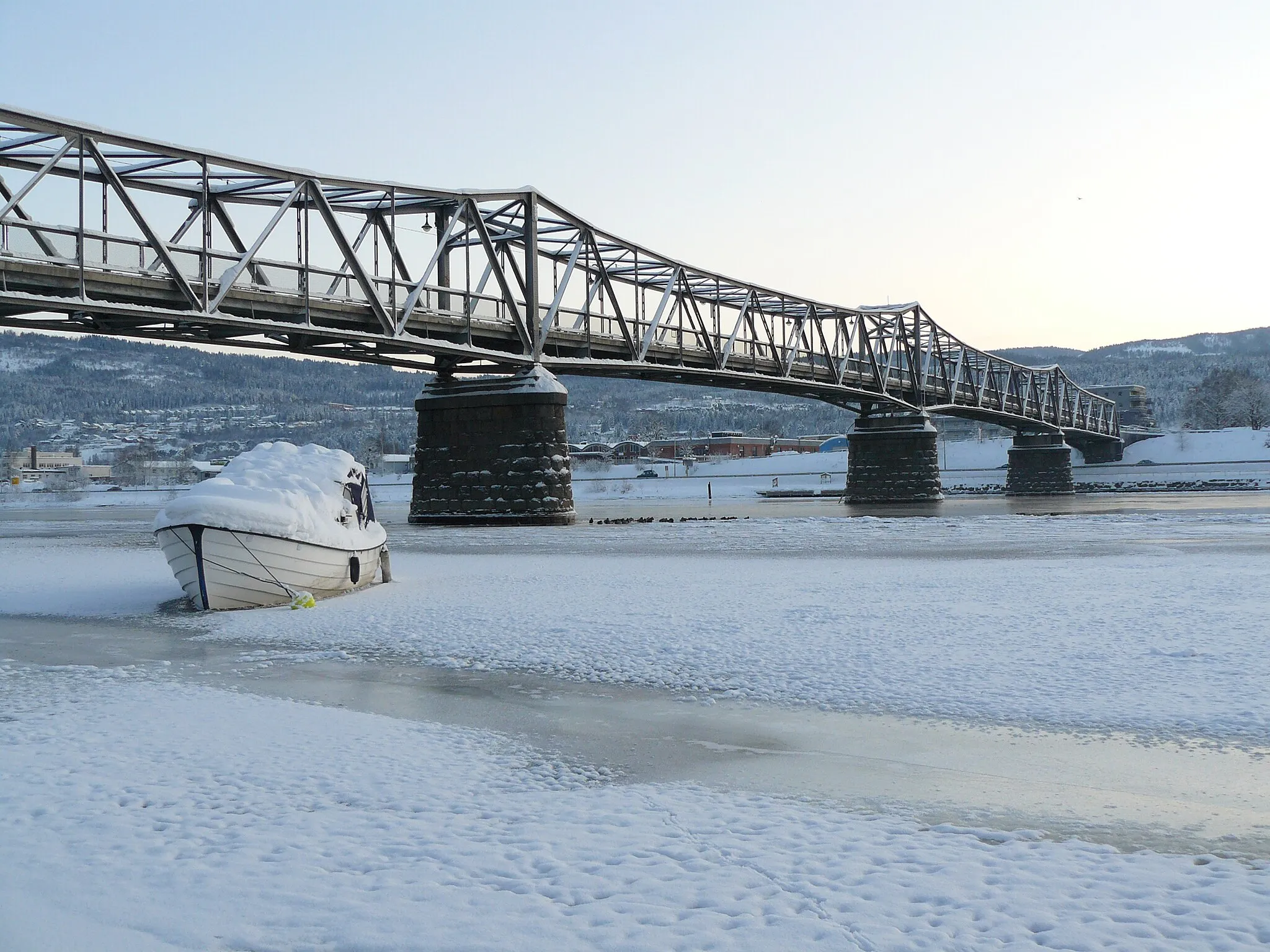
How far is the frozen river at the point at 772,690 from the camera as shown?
6359 mm

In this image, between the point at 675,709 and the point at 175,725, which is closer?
the point at 175,725

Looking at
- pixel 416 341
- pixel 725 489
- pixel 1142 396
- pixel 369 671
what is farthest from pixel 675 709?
pixel 1142 396

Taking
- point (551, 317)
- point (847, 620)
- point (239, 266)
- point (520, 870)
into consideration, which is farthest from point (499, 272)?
point (520, 870)

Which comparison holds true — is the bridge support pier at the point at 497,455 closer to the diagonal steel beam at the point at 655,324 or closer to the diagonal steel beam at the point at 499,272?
the diagonal steel beam at the point at 499,272

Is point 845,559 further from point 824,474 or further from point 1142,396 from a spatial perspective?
point 1142,396

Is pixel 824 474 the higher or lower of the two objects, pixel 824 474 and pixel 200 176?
the lower

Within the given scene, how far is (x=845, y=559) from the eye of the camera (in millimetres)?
23609

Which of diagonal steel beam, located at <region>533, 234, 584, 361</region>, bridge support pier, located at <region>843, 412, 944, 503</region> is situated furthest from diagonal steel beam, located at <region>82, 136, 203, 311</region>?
bridge support pier, located at <region>843, 412, 944, 503</region>

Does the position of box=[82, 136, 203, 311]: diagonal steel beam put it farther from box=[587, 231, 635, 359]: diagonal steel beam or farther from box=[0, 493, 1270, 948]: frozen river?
box=[587, 231, 635, 359]: diagonal steel beam

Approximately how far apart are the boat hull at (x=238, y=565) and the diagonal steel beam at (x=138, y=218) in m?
15.3

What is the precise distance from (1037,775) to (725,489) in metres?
121

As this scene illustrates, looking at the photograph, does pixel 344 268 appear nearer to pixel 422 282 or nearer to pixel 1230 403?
pixel 422 282

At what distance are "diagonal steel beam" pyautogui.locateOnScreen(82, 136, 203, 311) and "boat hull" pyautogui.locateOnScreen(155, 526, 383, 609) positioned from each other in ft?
50.3

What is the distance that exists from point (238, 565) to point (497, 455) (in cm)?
2503
